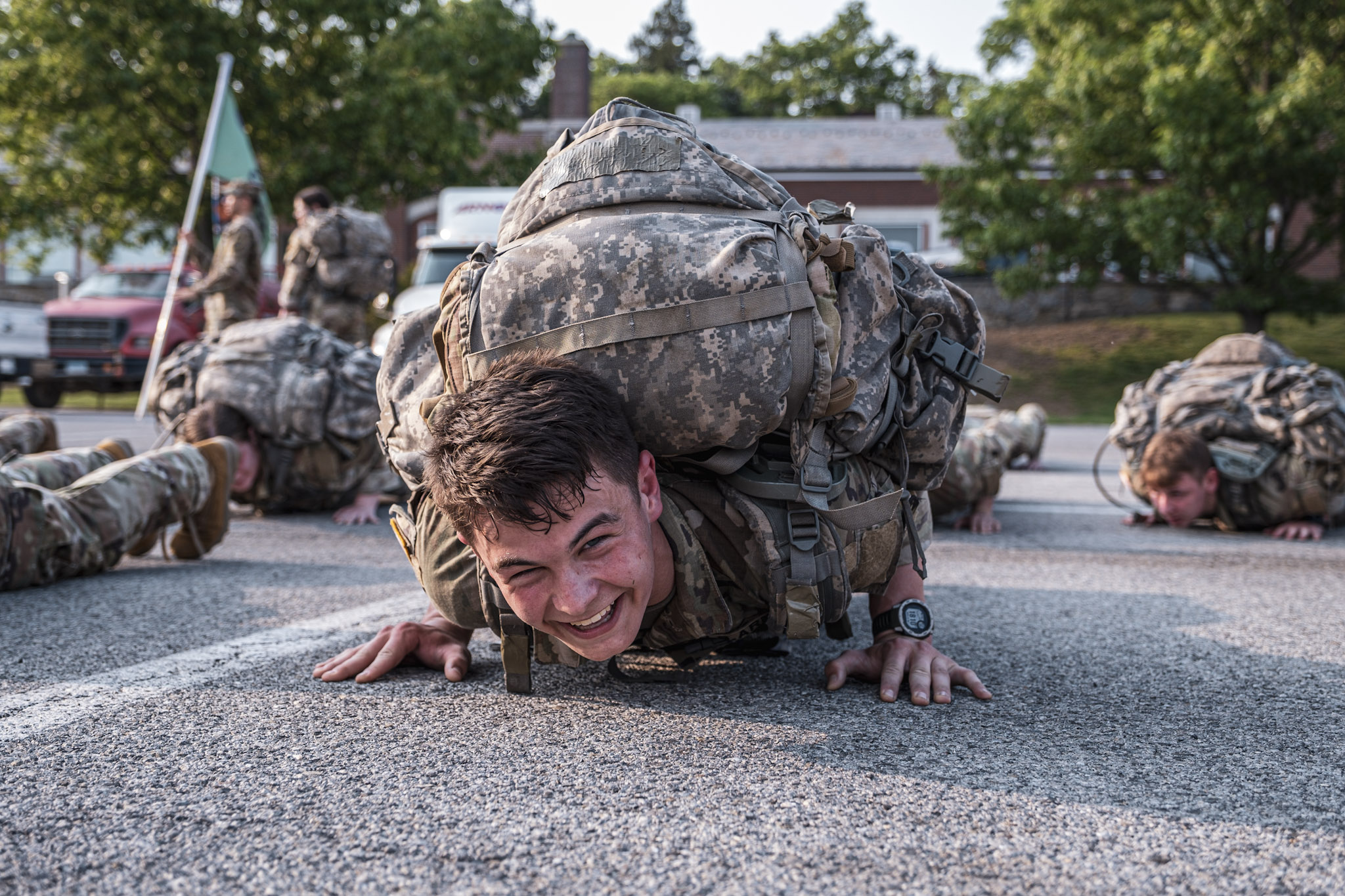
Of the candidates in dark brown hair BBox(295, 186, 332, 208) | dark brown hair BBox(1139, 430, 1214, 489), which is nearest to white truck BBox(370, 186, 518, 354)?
dark brown hair BBox(295, 186, 332, 208)

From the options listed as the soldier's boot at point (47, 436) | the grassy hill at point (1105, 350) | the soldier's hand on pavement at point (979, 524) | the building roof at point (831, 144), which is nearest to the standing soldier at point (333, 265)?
the soldier's boot at point (47, 436)

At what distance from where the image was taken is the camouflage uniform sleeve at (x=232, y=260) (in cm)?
995

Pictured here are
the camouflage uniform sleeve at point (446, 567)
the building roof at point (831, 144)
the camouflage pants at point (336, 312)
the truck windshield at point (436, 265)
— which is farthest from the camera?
the building roof at point (831, 144)

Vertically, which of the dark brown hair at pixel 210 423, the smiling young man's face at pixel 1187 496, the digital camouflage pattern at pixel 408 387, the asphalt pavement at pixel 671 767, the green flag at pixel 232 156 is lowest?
the asphalt pavement at pixel 671 767

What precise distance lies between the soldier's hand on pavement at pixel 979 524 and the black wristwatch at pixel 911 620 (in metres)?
3.45

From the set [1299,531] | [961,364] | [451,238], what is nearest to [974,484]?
[1299,531]

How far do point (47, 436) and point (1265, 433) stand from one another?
6286 millimetres

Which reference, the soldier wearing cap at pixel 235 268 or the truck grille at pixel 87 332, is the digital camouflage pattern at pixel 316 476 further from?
the truck grille at pixel 87 332

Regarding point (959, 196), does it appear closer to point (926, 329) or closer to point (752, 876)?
point (926, 329)

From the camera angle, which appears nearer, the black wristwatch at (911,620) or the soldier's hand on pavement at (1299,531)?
the black wristwatch at (911,620)

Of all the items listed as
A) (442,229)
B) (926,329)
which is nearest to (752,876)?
(926,329)

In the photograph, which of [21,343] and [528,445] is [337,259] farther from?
[21,343]

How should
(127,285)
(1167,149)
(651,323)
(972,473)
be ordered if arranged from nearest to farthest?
(651,323) → (972,473) → (127,285) → (1167,149)

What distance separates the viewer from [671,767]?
2.09 m
